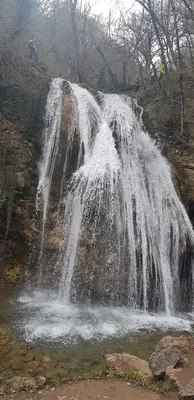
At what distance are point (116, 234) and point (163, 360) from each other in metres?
4.22

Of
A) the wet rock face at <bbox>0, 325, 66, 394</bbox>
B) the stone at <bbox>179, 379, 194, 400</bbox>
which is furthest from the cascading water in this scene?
the stone at <bbox>179, 379, 194, 400</bbox>

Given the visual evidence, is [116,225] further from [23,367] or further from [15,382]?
[15,382]

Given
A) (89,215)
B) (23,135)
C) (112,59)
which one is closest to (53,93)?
(23,135)

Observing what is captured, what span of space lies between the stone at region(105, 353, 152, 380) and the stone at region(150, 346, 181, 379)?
119 mm

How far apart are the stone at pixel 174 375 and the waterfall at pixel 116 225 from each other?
3.24 meters

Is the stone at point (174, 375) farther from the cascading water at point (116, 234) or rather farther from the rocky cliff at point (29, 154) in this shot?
the rocky cliff at point (29, 154)

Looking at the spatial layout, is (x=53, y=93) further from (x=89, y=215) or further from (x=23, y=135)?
(x=89, y=215)

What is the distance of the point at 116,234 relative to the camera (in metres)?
9.91

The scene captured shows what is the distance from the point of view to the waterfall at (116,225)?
31.1 ft

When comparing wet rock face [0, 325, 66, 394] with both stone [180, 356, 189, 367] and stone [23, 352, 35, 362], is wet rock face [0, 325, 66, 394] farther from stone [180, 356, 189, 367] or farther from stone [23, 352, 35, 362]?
stone [180, 356, 189, 367]

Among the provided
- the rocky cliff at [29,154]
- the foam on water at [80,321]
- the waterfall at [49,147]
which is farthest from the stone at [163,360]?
the waterfall at [49,147]

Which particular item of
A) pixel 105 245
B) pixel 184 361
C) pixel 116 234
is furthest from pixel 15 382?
pixel 116 234

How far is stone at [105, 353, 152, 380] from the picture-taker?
599cm

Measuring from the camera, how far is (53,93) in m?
13.4
